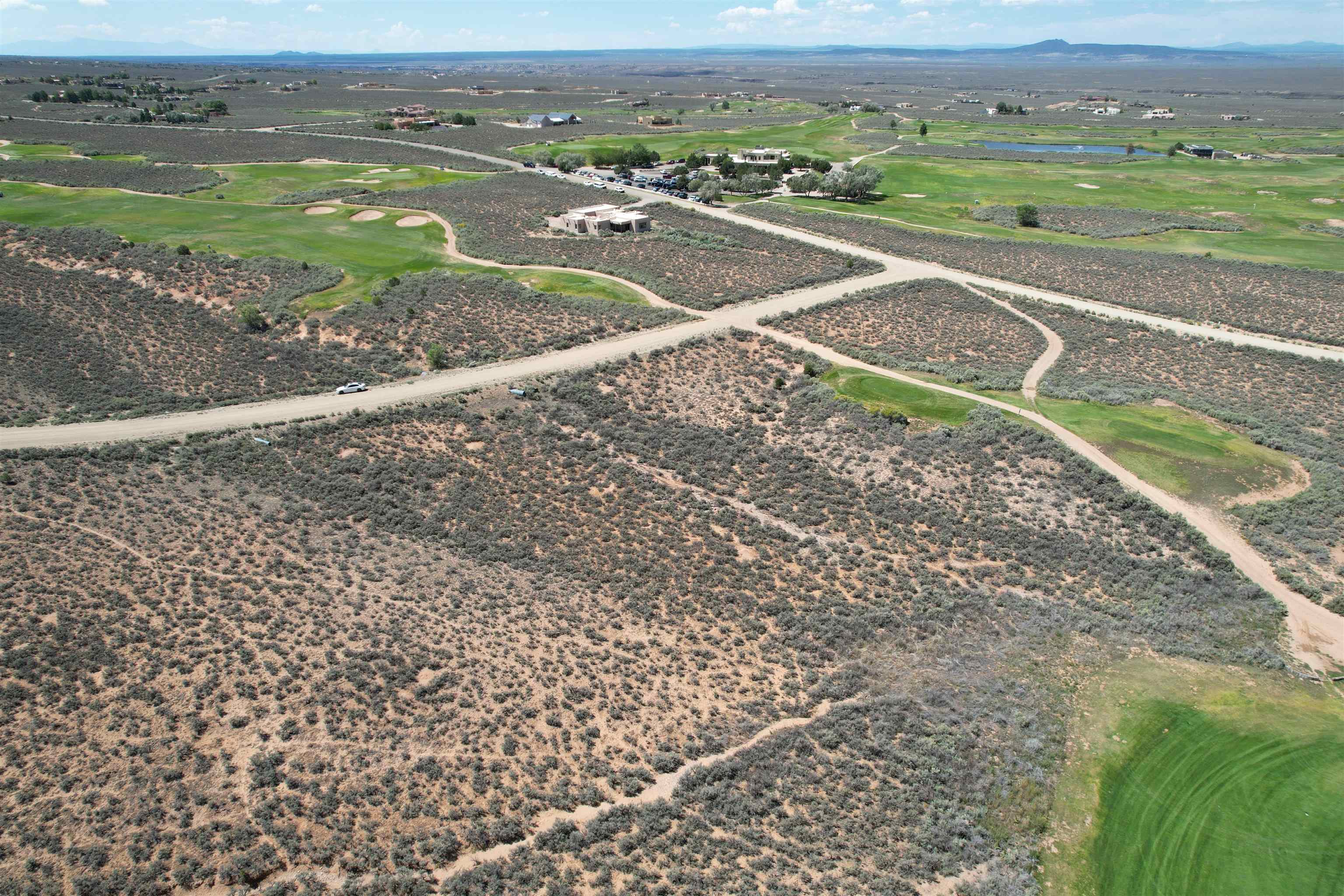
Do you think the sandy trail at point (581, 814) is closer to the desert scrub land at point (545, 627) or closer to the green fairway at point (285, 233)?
the desert scrub land at point (545, 627)

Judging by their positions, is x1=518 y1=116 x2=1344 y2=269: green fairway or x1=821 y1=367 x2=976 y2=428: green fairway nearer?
x1=821 y1=367 x2=976 y2=428: green fairway

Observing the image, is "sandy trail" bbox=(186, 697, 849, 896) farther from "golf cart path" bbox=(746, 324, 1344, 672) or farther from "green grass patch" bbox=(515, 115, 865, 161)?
"green grass patch" bbox=(515, 115, 865, 161)

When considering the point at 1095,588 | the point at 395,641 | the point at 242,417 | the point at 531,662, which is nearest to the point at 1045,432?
the point at 1095,588

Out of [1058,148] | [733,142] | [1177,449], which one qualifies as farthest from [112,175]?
[1058,148]

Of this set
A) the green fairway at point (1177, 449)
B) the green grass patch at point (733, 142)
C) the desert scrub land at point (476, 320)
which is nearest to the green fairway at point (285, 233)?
the desert scrub land at point (476, 320)

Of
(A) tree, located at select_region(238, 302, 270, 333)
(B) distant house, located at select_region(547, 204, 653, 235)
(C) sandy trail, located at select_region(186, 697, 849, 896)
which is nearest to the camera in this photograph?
(C) sandy trail, located at select_region(186, 697, 849, 896)

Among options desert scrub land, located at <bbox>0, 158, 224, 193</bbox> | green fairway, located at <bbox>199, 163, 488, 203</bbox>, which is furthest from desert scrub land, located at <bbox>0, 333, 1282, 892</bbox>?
desert scrub land, located at <bbox>0, 158, 224, 193</bbox>
